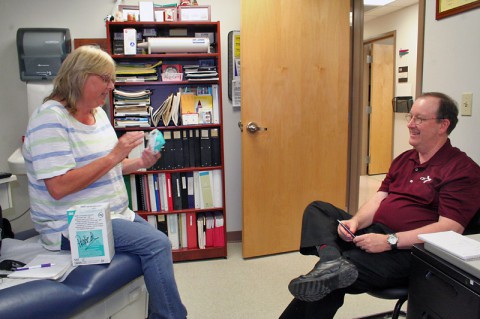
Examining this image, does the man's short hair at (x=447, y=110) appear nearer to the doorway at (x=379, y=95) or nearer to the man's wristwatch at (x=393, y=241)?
the man's wristwatch at (x=393, y=241)

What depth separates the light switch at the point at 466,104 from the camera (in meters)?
1.80

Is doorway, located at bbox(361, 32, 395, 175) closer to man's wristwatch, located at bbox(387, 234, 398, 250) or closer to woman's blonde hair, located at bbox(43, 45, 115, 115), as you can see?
man's wristwatch, located at bbox(387, 234, 398, 250)

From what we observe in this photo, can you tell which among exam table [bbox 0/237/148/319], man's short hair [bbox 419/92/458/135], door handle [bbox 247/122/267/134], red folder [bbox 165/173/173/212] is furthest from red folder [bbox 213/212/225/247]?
man's short hair [bbox 419/92/458/135]

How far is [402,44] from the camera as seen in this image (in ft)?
16.8

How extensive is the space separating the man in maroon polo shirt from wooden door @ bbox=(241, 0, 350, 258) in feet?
3.21

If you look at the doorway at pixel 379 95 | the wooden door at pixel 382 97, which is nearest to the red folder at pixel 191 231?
the doorway at pixel 379 95

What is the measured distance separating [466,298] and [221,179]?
1.90 metres

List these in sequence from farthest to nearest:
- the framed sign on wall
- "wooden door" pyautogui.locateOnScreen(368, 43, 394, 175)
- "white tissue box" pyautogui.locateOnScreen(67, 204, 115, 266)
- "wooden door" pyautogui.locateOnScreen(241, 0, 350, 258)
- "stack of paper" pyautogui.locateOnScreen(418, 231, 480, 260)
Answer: "wooden door" pyautogui.locateOnScreen(368, 43, 394, 175) < "wooden door" pyautogui.locateOnScreen(241, 0, 350, 258) < the framed sign on wall < "white tissue box" pyautogui.locateOnScreen(67, 204, 115, 266) < "stack of paper" pyautogui.locateOnScreen(418, 231, 480, 260)

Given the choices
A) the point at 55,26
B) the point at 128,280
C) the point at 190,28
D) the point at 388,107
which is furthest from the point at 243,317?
the point at 388,107

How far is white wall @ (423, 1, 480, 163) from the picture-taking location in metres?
1.77

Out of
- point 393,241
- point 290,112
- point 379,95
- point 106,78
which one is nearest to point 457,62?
point 393,241

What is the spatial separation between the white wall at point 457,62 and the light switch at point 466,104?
0.02 m

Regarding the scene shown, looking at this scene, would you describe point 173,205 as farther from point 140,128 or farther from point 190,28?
point 190,28

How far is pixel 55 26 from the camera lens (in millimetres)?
2758
